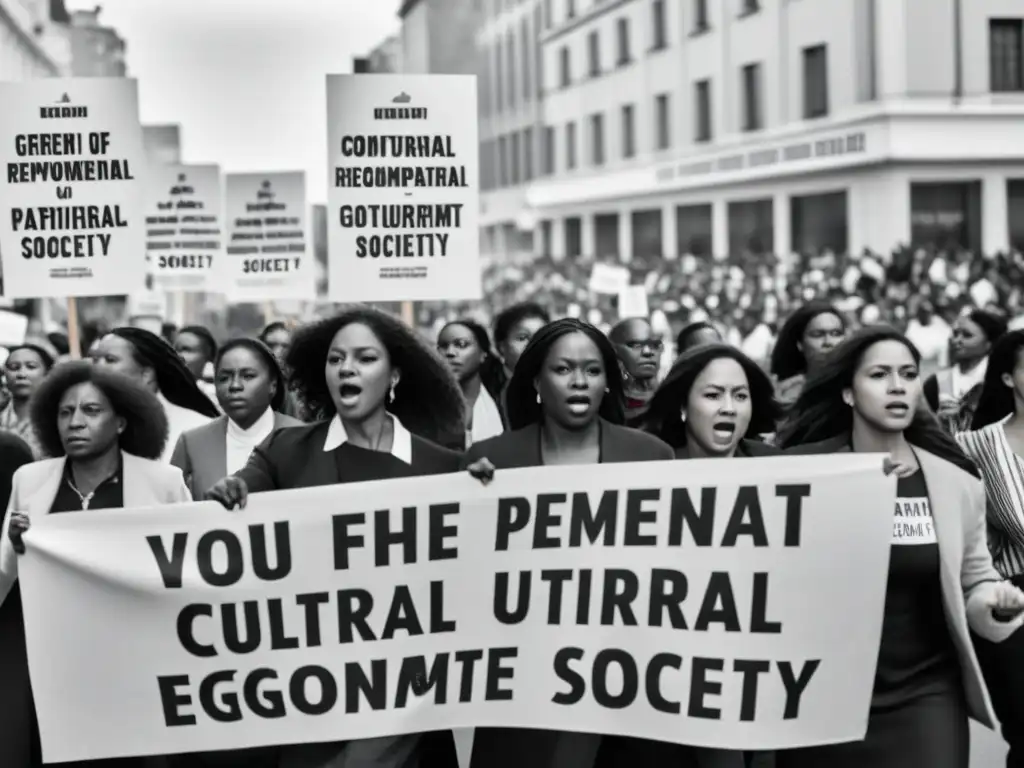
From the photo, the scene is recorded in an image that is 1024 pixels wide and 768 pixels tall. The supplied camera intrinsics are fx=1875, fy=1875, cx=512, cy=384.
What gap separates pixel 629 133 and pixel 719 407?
151ft

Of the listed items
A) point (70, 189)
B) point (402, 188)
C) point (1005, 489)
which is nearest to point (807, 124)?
point (402, 188)

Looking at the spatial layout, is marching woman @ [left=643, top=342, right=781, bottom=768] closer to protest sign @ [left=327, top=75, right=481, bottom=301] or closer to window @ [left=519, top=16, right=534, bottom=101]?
protest sign @ [left=327, top=75, right=481, bottom=301]

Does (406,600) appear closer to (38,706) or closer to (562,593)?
(562,593)

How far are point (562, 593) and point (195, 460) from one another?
2.49 m

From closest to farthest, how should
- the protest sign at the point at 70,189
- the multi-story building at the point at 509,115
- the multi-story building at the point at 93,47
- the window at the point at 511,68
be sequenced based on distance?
the protest sign at the point at 70,189 < the multi-story building at the point at 509,115 < the window at the point at 511,68 < the multi-story building at the point at 93,47

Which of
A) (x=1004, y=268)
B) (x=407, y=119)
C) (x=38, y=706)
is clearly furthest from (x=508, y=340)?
(x=1004, y=268)

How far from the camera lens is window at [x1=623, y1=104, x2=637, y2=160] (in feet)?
166

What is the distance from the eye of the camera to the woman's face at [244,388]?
24.7 ft

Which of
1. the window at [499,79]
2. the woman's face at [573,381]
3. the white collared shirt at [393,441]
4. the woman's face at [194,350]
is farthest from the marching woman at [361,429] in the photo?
the window at [499,79]

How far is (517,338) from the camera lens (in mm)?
9898

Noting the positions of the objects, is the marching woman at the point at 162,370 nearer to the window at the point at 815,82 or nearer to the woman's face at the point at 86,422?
the woman's face at the point at 86,422

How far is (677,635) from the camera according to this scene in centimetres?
524

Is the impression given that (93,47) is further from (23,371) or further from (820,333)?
(820,333)

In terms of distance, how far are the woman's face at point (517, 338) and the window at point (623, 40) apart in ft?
137
